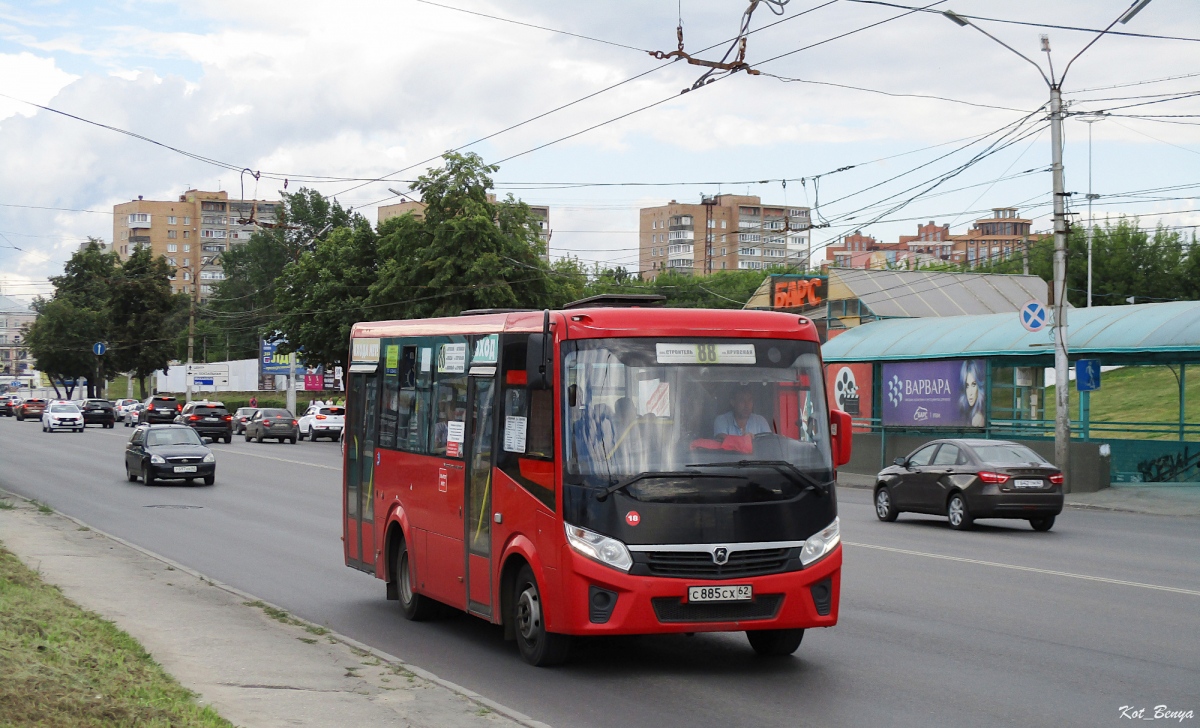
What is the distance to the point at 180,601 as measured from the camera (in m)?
12.4

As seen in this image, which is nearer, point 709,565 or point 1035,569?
point 709,565

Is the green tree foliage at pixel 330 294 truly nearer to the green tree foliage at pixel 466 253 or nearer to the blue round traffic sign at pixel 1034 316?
the green tree foliage at pixel 466 253

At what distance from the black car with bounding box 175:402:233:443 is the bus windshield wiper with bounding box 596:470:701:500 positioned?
50.3 meters

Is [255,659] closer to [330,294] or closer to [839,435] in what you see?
[839,435]

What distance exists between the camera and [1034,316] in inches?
1169

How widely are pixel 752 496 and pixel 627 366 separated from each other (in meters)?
1.23

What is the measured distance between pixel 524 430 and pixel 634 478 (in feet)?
3.50

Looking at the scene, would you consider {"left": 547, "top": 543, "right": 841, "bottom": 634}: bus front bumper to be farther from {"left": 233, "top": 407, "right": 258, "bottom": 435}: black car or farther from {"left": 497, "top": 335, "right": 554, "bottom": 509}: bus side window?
{"left": 233, "top": 407, "right": 258, "bottom": 435}: black car

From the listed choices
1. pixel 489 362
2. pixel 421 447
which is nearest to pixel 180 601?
pixel 421 447

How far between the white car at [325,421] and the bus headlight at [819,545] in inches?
2065

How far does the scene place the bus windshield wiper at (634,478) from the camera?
8836 millimetres

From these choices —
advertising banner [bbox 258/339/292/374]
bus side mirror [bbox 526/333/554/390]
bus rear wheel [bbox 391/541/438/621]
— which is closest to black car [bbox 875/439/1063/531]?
bus rear wheel [bbox 391/541/438/621]

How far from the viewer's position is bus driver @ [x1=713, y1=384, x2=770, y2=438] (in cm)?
915

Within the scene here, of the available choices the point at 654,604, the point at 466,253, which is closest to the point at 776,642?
A: the point at 654,604
